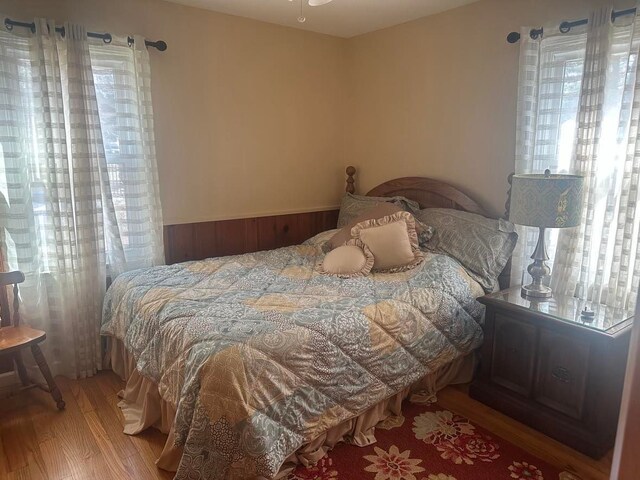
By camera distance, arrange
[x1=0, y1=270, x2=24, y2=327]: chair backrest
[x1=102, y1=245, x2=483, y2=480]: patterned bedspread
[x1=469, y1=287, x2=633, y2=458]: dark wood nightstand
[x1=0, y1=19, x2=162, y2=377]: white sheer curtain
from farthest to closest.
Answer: [x1=0, y1=19, x2=162, y2=377]: white sheer curtain → [x1=0, y1=270, x2=24, y2=327]: chair backrest → [x1=469, y1=287, x2=633, y2=458]: dark wood nightstand → [x1=102, y1=245, x2=483, y2=480]: patterned bedspread

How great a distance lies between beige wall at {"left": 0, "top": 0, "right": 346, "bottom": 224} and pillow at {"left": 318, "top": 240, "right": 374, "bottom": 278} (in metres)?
1.07

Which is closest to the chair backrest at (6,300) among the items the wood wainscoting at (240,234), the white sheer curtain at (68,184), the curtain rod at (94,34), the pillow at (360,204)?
the white sheer curtain at (68,184)

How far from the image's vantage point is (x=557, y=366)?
2127mm

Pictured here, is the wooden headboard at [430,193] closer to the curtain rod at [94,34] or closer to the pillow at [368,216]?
the pillow at [368,216]

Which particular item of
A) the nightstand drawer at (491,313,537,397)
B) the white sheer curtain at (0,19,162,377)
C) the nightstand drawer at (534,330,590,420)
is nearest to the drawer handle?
the nightstand drawer at (534,330,590,420)

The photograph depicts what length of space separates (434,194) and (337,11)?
154cm

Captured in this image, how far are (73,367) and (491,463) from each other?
2.51 meters

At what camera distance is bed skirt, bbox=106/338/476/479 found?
190 cm

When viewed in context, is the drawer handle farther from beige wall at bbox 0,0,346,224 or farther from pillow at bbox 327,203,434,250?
beige wall at bbox 0,0,346,224

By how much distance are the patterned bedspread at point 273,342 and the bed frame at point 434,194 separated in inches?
20.9

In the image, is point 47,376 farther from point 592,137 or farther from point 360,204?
point 592,137

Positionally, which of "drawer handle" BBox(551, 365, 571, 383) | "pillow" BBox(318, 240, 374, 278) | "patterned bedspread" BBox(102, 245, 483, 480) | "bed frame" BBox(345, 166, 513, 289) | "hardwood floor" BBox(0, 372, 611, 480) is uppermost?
"bed frame" BBox(345, 166, 513, 289)

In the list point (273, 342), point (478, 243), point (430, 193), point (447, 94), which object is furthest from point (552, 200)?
point (273, 342)

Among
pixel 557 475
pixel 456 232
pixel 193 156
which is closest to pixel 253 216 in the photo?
pixel 193 156
